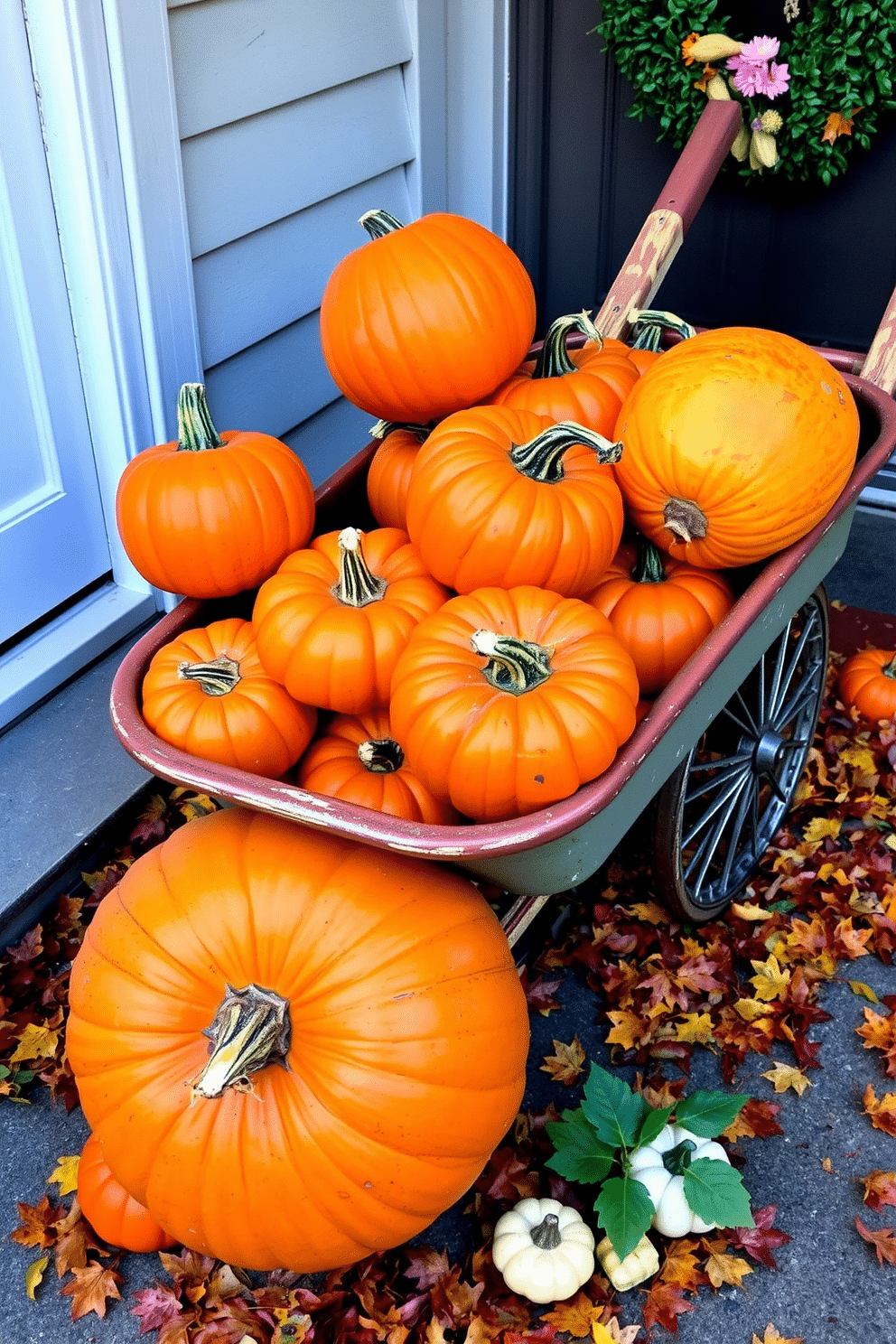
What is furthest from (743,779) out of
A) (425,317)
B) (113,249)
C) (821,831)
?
(113,249)

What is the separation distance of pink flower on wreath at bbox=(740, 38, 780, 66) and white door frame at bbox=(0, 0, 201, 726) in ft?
5.06

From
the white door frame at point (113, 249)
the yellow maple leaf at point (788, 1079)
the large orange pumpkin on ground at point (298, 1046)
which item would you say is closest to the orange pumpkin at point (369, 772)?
the large orange pumpkin on ground at point (298, 1046)

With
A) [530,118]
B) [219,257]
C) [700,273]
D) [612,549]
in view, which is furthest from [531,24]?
[612,549]

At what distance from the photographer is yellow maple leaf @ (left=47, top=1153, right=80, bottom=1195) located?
2037mm

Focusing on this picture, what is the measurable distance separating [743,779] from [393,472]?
39.5 inches

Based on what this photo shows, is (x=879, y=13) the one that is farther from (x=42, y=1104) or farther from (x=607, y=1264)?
(x=42, y=1104)

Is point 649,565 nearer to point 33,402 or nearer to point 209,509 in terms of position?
point 209,509

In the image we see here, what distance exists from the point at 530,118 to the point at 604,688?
2821 millimetres

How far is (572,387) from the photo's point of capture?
82.7 inches

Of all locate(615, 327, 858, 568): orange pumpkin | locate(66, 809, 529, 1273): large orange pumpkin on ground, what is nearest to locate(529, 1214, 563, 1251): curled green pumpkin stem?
locate(66, 809, 529, 1273): large orange pumpkin on ground

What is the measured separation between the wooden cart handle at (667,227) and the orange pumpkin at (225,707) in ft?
3.85

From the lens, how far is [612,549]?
187 centimetres

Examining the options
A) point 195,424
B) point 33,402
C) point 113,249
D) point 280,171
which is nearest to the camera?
point 195,424

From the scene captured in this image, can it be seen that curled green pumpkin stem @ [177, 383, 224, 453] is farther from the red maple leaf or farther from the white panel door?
the red maple leaf
